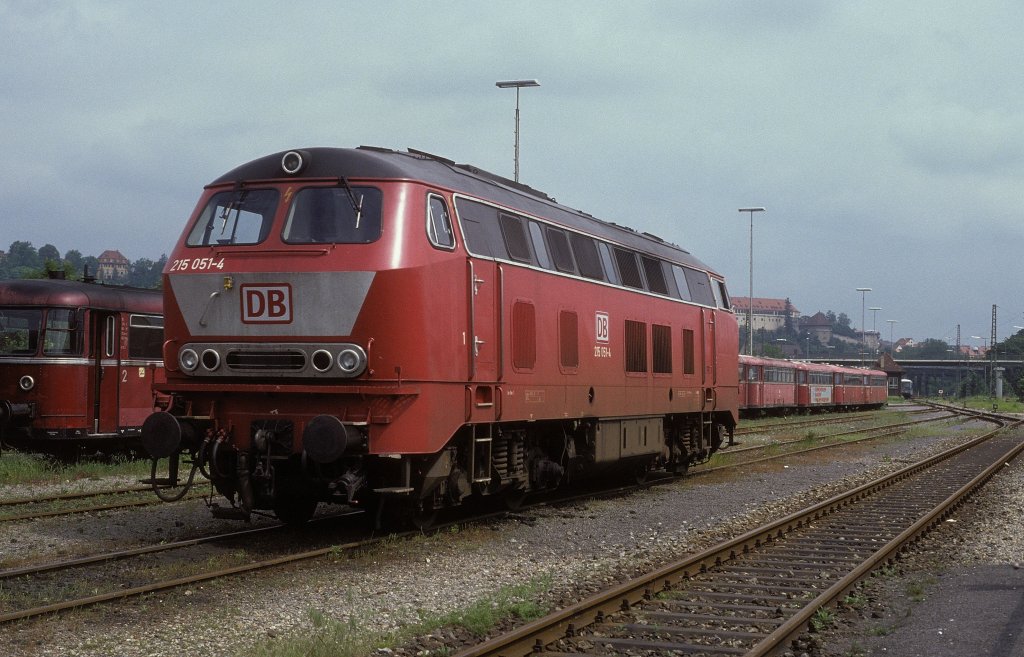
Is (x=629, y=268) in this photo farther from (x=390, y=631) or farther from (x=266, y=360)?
(x=390, y=631)

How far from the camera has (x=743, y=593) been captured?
9430 mm

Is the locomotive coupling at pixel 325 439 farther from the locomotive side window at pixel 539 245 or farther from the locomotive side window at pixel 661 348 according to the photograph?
the locomotive side window at pixel 661 348

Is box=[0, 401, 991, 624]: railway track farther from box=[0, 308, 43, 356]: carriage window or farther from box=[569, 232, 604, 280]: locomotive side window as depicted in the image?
Result: box=[0, 308, 43, 356]: carriage window

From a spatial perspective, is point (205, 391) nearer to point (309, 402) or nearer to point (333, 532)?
point (309, 402)

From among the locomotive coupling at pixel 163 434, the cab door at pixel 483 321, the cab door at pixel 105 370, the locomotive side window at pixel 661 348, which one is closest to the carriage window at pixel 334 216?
the cab door at pixel 483 321

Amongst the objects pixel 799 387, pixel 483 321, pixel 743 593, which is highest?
pixel 483 321

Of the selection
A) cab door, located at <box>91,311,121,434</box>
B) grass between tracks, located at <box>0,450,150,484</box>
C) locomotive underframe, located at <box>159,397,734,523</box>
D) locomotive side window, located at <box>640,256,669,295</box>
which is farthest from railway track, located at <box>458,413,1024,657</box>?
cab door, located at <box>91,311,121,434</box>

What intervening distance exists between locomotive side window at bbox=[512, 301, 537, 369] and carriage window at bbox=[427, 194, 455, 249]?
60.5 inches

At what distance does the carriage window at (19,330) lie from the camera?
19.5 meters

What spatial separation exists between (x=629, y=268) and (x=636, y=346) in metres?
1.18

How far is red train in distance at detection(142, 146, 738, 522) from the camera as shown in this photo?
1063 cm

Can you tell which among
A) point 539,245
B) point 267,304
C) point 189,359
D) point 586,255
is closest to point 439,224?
point 267,304

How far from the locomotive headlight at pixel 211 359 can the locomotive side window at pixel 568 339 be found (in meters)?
4.60

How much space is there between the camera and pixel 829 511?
1500cm
